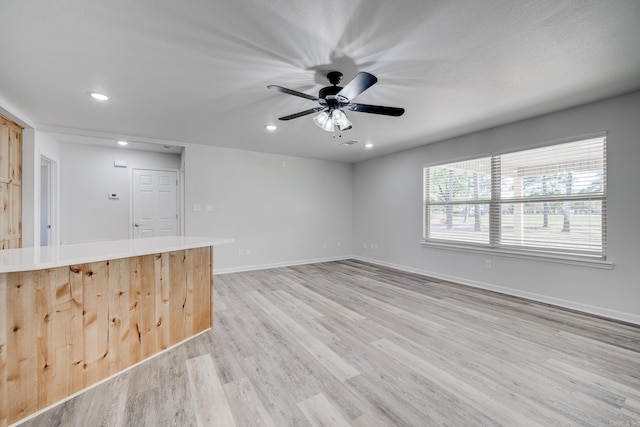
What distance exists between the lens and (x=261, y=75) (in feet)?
7.93

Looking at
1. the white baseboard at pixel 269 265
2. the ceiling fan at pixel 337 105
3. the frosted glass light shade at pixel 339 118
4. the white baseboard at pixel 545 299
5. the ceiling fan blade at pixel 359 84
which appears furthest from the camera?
the white baseboard at pixel 269 265

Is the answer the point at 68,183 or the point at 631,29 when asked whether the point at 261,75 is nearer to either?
the point at 631,29

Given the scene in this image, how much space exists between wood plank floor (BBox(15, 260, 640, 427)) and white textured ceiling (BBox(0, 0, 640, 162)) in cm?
249

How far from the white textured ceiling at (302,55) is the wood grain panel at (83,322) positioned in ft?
5.53

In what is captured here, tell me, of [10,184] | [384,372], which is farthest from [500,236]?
[10,184]

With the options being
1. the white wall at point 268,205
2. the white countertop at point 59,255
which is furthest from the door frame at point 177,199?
the white countertop at point 59,255

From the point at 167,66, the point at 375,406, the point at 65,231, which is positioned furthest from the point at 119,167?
the point at 375,406

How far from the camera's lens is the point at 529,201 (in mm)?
3627

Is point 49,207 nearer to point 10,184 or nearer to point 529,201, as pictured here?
point 10,184

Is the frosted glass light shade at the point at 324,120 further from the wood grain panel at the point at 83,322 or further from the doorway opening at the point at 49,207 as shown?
the doorway opening at the point at 49,207

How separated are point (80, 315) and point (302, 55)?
253cm

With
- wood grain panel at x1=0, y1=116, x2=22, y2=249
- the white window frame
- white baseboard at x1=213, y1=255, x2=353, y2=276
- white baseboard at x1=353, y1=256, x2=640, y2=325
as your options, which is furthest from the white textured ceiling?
white baseboard at x1=213, y1=255, x2=353, y2=276

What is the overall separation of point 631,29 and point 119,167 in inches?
287

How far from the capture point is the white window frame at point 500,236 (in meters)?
3.05
